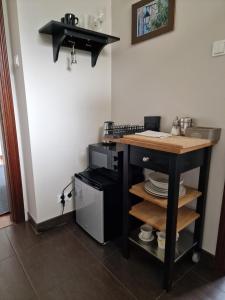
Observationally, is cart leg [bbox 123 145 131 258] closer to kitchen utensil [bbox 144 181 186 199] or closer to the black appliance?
kitchen utensil [bbox 144 181 186 199]

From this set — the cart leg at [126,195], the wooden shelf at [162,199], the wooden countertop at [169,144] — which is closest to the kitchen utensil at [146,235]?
the cart leg at [126,195]

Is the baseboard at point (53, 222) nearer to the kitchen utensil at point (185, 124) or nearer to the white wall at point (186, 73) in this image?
the white wall at point (186, 73)

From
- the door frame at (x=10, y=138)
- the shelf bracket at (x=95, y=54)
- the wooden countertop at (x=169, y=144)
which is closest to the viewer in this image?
the wooden countertop at (x=169, y=144)

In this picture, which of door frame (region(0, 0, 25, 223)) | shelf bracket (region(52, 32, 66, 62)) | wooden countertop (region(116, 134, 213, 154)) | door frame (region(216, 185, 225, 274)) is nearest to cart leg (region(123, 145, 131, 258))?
wooden countertop (region(116, 134, 213, 154))

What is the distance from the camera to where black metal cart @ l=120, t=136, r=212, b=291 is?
3.52 feet

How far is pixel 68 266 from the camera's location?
4.65 feet

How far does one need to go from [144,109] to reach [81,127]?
0.62 meters

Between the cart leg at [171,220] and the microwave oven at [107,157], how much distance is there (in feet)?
1.87

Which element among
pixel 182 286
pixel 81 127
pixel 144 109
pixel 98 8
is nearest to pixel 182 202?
pixel 182 286

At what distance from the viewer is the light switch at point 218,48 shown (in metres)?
1.16

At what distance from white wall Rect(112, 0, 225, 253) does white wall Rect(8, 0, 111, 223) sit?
0.34 metres

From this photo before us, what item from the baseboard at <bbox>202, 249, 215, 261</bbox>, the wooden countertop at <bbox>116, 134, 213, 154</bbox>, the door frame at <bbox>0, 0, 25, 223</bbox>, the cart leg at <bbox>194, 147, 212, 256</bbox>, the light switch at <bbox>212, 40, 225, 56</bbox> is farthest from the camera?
the door frame at <bbox>0, 0, 25, 223</bbox>

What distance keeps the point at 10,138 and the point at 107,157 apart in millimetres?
906

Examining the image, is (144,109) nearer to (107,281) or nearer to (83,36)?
(83,36)
